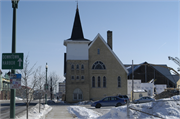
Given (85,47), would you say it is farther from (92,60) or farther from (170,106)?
(170,106)

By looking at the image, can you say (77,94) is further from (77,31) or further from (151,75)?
(151,75)

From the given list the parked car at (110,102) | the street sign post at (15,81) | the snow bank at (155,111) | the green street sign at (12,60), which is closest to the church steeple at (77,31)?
the parked car at (110,102)

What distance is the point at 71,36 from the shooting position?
53.8 meters

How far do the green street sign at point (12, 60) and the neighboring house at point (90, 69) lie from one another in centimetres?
4109

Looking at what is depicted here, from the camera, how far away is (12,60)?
1072 cm

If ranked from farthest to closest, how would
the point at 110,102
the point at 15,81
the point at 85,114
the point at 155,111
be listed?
the point at 110,102, the point at 85,114, the point at 155,111, the point at 15,81

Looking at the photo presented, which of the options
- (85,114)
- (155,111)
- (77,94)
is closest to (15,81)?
(155,111)

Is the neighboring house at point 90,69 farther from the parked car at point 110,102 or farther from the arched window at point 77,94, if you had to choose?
the parked car at point 110,102

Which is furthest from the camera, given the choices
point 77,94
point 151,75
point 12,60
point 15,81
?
point 151,75

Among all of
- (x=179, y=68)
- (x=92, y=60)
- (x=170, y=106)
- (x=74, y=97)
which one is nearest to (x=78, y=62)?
(x=92, y=60)

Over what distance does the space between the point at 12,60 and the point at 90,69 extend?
4258cm

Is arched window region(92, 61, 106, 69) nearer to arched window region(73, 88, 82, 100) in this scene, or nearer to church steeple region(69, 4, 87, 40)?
arched window region(73, 88, 82, 100)

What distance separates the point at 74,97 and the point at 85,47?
11026 millimetres

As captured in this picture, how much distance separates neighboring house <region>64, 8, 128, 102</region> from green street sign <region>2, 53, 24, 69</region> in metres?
41.1
